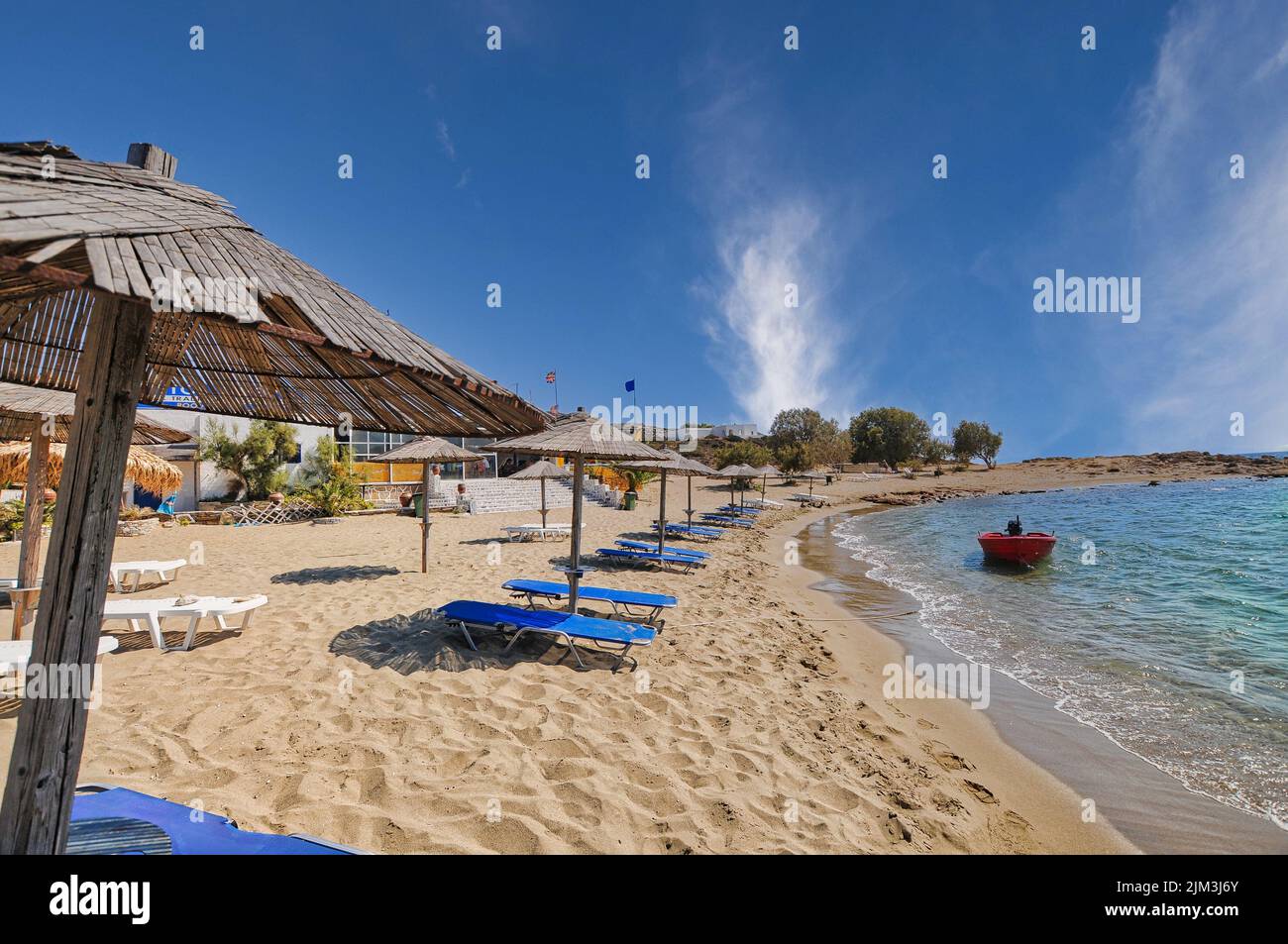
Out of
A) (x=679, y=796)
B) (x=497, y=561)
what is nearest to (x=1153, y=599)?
(x=679, y=796)

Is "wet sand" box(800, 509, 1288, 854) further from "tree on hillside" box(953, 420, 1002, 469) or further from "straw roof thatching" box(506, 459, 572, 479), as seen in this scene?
"tree on hillside" box(953, 420, 1002, 469)

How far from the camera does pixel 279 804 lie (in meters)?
3.39

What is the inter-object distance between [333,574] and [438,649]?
5138mm

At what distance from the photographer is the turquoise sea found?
18.9 feet

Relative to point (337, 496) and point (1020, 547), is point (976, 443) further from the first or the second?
point (337, 496)

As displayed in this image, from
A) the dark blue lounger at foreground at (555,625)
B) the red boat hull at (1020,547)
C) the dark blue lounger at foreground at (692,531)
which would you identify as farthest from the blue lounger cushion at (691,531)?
the dark blue lounger at foreground at (555,625)

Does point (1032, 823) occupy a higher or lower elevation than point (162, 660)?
lower

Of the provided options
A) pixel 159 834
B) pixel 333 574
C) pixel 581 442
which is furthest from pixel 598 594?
pixel 159 834

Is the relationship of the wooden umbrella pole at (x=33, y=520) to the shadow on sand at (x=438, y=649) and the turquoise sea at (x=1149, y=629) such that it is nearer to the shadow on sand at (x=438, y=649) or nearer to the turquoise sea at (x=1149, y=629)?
the shadow on sand at (x=438, y=649)

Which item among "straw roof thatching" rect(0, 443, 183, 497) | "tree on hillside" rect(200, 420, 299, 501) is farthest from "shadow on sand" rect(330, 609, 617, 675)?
"tree on hillside" rect(200, 420, 299, 501)

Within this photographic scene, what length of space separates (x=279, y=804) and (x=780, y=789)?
Result: 11.3ft

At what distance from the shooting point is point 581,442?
21.7ft
